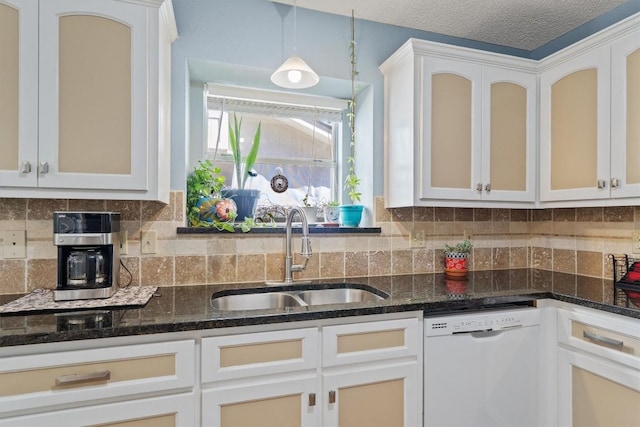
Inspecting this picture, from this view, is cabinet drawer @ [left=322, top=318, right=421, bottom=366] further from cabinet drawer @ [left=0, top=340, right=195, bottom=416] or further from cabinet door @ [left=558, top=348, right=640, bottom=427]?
cabinet door @ [left=558, top=348, right=640, bottom=427]

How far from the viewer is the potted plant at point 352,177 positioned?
2.09 meters

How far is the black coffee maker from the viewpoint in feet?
4.46

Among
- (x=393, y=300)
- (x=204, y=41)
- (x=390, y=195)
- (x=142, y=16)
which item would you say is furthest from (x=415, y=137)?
(x=142, y=16)

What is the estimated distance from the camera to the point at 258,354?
4.15 feet

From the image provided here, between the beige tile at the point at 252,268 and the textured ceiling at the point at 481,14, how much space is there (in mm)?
1380

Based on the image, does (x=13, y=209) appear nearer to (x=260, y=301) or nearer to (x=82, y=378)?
(x=82, y=378)

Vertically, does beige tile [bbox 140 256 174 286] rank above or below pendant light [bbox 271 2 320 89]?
below

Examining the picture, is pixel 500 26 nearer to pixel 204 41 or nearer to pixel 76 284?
pixel 204 41

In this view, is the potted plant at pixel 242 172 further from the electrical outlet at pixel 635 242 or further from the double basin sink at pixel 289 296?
the electrical outlet at pixel 635 242

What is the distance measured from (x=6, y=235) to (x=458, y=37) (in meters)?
2.67

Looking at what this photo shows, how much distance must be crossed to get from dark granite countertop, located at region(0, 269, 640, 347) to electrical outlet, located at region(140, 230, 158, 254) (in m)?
0.21

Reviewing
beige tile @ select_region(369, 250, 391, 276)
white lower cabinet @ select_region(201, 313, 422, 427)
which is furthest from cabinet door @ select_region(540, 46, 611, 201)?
white lower cabinet @ select_region(201, 313, 422, 427)

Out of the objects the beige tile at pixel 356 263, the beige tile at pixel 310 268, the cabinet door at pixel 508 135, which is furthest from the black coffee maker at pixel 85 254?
the cabinet door at pixel 508 135

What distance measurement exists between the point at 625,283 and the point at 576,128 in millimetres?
805
